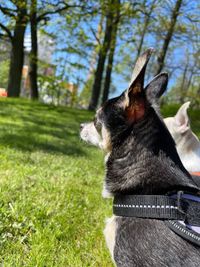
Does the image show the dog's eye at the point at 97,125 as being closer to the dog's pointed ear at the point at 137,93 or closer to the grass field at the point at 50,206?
the dog's pointed ear at the point at 137,93

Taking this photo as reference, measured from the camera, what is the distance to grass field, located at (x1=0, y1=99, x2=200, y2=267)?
381 cm

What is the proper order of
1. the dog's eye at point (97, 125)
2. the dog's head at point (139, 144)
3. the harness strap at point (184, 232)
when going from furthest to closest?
1. the dog's eye at point (97, 125)
2. the dog's head at point (139, 144)
3. the harness strap at point (184, 232)

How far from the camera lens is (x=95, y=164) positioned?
339 inches

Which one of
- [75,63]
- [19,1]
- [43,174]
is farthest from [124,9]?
[43,174]

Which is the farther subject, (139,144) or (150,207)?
(139,144)

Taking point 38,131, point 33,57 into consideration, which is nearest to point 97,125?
point 38,131

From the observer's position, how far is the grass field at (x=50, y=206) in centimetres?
381

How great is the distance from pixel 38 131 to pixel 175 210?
8.79 m

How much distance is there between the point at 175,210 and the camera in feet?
9.23

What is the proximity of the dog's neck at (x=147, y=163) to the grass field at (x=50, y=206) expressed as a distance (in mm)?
1070

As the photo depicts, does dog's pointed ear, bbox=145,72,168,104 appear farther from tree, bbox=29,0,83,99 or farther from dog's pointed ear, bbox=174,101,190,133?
tree, bbox=29,0,83,99

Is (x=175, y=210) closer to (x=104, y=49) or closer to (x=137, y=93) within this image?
(x=137, y=93)

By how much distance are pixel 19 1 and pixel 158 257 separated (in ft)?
57.3

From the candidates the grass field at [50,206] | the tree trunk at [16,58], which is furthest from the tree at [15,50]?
the grass field at [50,206]
